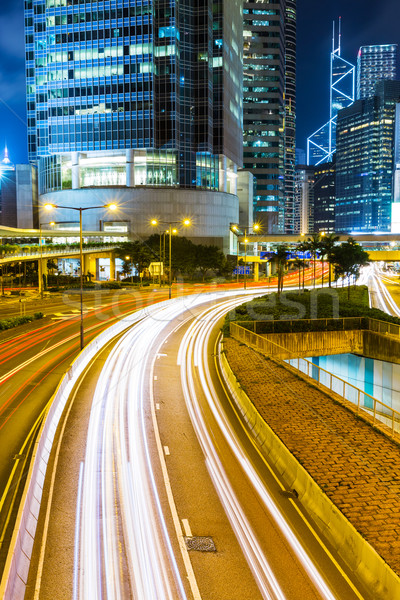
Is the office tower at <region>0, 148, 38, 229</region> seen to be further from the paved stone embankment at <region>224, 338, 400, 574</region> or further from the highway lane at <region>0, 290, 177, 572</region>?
the paved stone embankment at <region>224, 338, 400, 574</region>

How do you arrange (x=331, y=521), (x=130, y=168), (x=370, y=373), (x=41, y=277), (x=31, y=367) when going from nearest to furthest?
(x=331, y=521), (x=31, y=367), (x=370, y=373), (x=41, y=277), (x=130, y=168)

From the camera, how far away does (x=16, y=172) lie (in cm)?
13000

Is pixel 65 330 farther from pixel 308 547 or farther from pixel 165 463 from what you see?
pixel 308 547

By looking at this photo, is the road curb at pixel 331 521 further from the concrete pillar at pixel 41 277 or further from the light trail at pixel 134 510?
the concrete pillar at pixel 41 277

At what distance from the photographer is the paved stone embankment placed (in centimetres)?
1084

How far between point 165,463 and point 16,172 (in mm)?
131227

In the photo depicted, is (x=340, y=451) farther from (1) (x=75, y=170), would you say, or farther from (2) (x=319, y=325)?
(1) (x=75, y=170)

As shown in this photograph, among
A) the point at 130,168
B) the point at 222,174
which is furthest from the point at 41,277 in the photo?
the point at 222,174

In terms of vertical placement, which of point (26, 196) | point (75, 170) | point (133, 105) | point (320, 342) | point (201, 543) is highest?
point (133, 105)

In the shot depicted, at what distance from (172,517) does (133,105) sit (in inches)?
4433

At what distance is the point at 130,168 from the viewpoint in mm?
112312

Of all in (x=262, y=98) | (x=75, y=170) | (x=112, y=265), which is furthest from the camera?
(x=262, y=98)

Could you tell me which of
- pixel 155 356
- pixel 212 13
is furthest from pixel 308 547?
pixel 212 13

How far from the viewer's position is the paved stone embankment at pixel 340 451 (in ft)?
35.6
